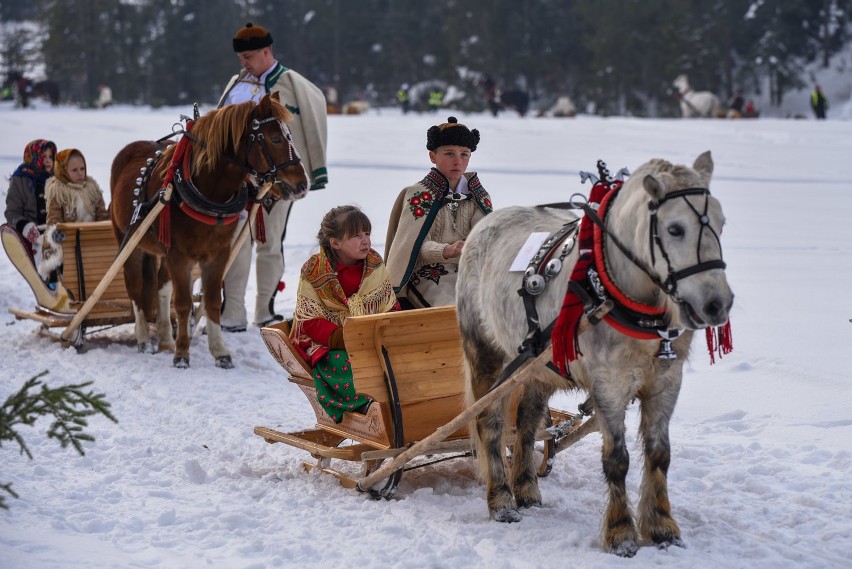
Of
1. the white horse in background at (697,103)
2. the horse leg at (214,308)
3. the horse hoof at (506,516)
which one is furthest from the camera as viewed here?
the white horse in background at (697,103)

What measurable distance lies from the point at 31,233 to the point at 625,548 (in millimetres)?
6711

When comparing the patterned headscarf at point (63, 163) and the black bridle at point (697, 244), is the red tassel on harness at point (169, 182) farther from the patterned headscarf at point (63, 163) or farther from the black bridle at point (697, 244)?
the black bridle at point (697, 244)

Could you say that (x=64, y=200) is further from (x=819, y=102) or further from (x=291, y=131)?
(x=819, y=102)

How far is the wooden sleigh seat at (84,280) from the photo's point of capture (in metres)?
8.77

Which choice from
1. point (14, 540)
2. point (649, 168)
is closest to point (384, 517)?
point (14, 540)

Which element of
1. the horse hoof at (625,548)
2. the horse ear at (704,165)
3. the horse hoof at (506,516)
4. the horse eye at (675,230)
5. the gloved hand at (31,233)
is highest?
the horse ear at (704,165)

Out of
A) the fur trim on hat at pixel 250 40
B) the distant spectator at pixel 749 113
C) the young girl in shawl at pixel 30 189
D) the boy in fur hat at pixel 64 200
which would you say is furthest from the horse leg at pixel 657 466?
the distant spectator at pixel 749 113

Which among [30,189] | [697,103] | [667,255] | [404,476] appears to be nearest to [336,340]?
[404,476]

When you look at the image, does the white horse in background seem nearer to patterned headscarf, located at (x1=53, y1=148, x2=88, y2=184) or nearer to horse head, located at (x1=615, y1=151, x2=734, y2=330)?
patterned headscarf, located at (x1=53, y1=148, x2=88, y2=184)

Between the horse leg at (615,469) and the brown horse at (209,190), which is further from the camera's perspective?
the brown horse at (209,190)

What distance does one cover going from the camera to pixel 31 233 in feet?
30.1

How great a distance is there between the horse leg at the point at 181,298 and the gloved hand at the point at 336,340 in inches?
122

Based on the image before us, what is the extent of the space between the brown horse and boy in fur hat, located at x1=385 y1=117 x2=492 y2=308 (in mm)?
2110

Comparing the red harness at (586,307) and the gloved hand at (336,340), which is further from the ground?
the red harness at (586,307)
